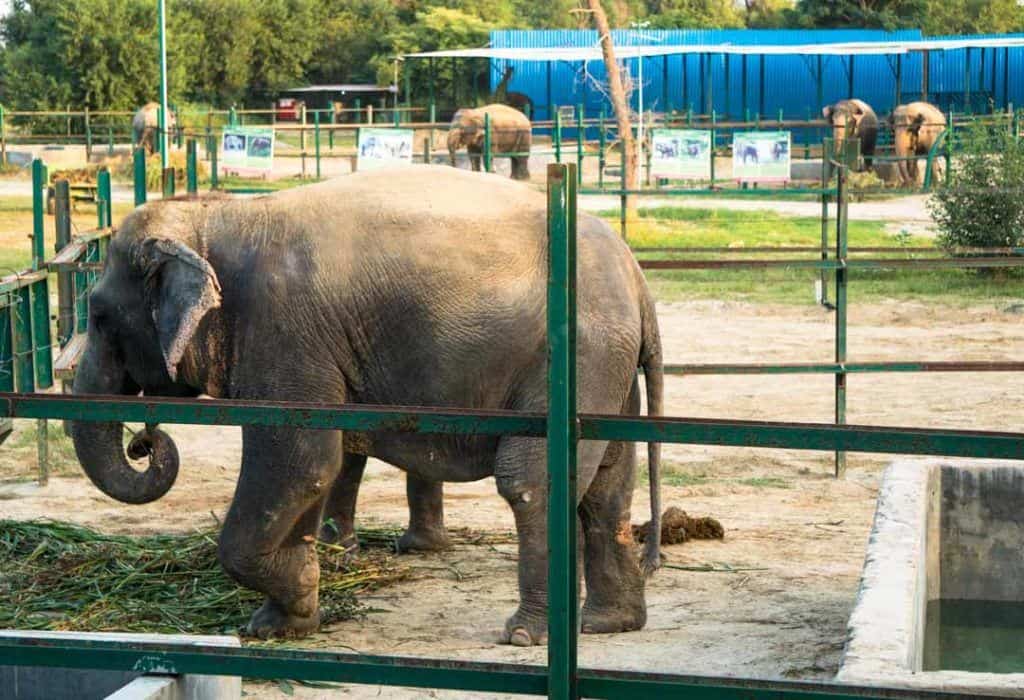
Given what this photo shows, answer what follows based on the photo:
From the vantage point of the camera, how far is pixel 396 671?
10.1 ft

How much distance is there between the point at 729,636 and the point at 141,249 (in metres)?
2.60

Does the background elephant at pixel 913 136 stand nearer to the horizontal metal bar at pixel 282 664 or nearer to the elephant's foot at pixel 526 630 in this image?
the elephant's foot at pixel 526 630

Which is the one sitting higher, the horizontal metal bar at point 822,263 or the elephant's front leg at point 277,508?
the horizontal metal bar at point 822,263

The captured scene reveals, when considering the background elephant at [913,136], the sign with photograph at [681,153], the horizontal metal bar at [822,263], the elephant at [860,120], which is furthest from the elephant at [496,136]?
the horizontal metal bar at [822,263]

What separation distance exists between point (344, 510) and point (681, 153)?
37.3ft

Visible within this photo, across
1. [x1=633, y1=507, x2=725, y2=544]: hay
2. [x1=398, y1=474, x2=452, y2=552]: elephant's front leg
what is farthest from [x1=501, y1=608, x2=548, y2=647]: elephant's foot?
[x1=633, y1=507, x2=725, y2=544]: hay

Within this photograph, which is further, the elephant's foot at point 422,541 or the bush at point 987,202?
the bush at point 987,202

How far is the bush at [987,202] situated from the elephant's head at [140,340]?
12.8 metres

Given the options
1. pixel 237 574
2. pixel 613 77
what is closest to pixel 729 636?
pixel 237 574

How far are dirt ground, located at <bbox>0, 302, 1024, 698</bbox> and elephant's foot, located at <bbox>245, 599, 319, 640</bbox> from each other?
13 centimetres

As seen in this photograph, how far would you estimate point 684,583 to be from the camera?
7.05m

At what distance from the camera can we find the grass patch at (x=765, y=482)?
9109 mm

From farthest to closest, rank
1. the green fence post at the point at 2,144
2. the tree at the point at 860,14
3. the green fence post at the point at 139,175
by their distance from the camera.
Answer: the tree at the point at 860,14
the green fence post at the point at 2,144
the green fence post at the point at 139,175

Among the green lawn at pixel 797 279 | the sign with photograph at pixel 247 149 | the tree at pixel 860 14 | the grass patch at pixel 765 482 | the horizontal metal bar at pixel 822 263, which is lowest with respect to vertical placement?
the grass patch at pixel 765 482
